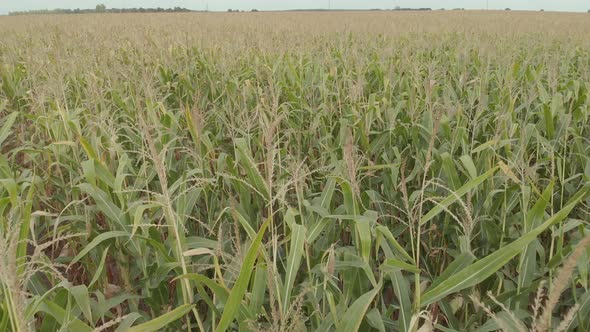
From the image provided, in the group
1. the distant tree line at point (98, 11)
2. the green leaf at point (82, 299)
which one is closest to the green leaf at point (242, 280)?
the green leaf at point (82, 299)

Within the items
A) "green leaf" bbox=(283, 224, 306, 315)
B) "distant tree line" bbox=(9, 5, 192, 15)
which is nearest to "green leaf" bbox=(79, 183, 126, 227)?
"green leaf" bbox=(283, 224, 306, 315)

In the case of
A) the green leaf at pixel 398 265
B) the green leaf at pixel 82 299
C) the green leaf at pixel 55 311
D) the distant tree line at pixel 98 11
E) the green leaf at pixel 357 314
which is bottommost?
the green leaf at pixel 82 299

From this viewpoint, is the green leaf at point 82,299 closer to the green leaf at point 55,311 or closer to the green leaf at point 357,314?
the green leaf at point 55,311

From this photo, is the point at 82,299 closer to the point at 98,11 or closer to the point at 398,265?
the point at 398,265

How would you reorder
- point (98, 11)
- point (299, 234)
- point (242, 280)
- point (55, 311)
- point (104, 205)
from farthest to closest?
point (98, 11)
point (104, 205)
point (299, 234)
point (55, 311)
point (242, 280)

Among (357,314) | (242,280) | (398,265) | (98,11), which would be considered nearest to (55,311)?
(242,280)

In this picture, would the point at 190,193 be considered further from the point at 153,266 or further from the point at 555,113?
the point at 555,113

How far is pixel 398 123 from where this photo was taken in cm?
307

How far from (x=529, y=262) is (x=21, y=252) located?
167 centimetres

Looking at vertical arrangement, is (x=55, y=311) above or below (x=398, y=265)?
below

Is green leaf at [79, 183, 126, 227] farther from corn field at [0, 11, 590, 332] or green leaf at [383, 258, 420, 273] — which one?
green leaf at [383, 258, 420, 273]

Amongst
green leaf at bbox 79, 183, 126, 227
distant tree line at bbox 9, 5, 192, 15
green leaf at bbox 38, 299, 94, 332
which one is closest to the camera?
green leaf at bbox 38, 299, 94, 332

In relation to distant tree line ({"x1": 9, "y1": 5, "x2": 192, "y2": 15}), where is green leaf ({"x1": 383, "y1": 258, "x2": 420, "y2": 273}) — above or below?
below

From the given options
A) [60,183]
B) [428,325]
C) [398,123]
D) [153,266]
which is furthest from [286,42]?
[428,325]
